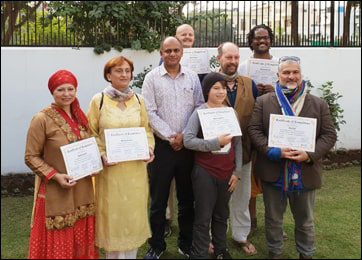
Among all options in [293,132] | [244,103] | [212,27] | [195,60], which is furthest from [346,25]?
[293,132]

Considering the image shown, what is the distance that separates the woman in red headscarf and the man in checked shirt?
744 millimetres

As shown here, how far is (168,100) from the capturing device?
3842 mm

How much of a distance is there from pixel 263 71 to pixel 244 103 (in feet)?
1.79

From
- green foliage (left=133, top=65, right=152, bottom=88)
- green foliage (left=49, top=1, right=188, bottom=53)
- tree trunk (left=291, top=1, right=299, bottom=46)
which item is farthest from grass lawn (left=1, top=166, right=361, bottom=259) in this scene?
tree trunk (left=291, top=1, right=299, bottom=46)

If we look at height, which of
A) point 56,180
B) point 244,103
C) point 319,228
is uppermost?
point 244,103

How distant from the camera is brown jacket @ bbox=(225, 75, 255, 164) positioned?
4.02 meters

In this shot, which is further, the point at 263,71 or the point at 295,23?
the point at 295,23

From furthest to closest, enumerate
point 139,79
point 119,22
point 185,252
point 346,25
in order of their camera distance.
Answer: point 346,25
point 119,22
point 139,79
point 185,252

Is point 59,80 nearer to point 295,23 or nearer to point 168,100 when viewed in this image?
point 168,100

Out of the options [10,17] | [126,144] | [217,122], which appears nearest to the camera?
[126,144]

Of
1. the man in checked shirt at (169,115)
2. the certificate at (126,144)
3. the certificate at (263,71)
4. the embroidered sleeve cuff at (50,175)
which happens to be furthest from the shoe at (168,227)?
the embroidered sleeve cuff at (50,175)

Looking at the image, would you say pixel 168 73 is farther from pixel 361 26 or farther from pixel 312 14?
pixel 361 26

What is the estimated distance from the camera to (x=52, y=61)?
6.90 metres

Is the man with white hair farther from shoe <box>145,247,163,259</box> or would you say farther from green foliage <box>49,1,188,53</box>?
green foliage <box>49,1,188,53</box>
